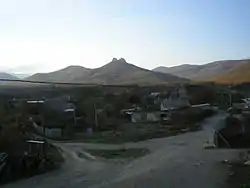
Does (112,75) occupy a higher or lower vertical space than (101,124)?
higher

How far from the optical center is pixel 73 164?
2417cm

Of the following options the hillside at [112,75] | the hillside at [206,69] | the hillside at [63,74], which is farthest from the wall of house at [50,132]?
the hillside at [206,69]

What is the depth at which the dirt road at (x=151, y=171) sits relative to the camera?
18672 millimetres

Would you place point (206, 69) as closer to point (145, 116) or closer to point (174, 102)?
point (174, 102)

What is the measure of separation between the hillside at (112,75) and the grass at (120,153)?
8097cm

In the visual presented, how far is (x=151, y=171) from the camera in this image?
21812 mm

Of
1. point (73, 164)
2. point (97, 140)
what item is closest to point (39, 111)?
point (97, 140)

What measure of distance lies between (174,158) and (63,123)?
57.4 ft

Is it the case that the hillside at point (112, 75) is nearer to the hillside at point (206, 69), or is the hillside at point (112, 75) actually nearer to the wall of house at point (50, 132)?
the hillside at point (206, 69)

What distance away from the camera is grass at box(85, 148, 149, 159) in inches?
Answer: 1092

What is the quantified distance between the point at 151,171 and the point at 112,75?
109288mm

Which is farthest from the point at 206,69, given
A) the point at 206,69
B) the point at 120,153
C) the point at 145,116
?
the point at 120,153

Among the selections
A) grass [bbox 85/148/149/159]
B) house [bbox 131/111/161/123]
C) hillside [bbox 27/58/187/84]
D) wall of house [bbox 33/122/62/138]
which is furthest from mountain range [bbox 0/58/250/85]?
grass [bbox 85/148/149/159]

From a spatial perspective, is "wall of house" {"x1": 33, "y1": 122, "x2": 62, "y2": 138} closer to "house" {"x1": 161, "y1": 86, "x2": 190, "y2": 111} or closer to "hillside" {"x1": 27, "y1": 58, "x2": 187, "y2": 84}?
"house" {"x1": 161, "y1": 86, "x2": 190, "y2": 111}
